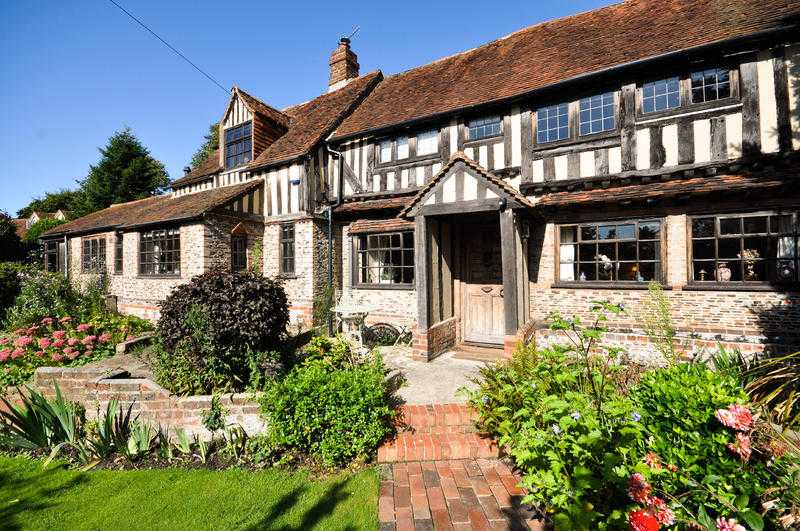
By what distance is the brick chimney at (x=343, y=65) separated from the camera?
604 inches

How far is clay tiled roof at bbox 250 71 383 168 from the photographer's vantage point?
12.0m

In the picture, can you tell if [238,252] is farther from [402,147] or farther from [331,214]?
[402,147]

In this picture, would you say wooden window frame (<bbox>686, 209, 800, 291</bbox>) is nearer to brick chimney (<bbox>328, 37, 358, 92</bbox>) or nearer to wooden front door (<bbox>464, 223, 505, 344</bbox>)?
wooden front door (<bbox>464, 223, 505, 344</bbox>)

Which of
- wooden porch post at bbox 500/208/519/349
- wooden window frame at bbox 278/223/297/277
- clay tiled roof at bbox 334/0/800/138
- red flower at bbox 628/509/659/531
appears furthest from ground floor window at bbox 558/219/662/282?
wooden window frame at bbox 278/223/297/277

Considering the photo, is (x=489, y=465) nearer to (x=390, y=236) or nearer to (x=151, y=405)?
(x=151, y=405)

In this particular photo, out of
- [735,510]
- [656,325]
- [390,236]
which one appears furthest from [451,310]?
[735,510]

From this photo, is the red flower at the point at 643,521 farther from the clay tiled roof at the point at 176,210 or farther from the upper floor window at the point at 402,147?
the clay tiled roof at the point at 176,210

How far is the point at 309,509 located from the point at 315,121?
42.1 ft

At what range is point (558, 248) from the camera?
827 centimetres

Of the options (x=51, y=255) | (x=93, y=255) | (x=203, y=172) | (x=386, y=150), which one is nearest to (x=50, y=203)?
(x=51, y=255)

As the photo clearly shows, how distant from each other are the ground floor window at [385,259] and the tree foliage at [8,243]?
2748cm

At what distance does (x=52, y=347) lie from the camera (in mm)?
7066

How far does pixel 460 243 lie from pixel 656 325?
4501mm

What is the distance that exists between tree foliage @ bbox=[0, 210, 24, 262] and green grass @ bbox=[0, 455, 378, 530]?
2849cm
